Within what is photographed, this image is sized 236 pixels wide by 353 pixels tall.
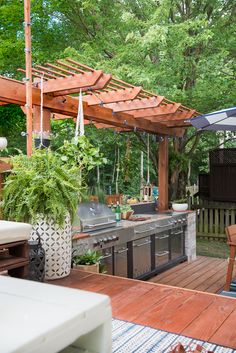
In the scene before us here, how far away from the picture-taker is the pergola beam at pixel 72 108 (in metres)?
3.98

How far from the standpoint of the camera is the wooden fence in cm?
880

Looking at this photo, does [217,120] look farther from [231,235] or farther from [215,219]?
[215,219]

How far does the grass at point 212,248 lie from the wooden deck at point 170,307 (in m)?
4.72

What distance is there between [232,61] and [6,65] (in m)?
4.59

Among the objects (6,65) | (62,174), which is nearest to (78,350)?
(62,174)

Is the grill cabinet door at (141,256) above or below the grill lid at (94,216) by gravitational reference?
below

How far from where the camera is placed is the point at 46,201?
326cm

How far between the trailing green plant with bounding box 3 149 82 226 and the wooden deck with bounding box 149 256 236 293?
9.21 feet

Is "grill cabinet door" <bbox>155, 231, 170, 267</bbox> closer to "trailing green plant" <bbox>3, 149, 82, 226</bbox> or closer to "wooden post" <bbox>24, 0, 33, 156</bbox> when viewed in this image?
"trailing green plant" <bbox>3, 149, 82, 226</bbox>

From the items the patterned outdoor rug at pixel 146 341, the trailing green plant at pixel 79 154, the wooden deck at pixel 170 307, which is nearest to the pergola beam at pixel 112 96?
the trailing green plant at pixel 79 154

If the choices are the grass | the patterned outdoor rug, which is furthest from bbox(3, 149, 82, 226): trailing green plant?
the grass

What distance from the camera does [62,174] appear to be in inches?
134

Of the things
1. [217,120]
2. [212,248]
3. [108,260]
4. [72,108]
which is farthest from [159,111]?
[212,248]

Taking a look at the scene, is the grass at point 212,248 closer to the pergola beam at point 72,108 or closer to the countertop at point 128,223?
the countertop at point 128,223
